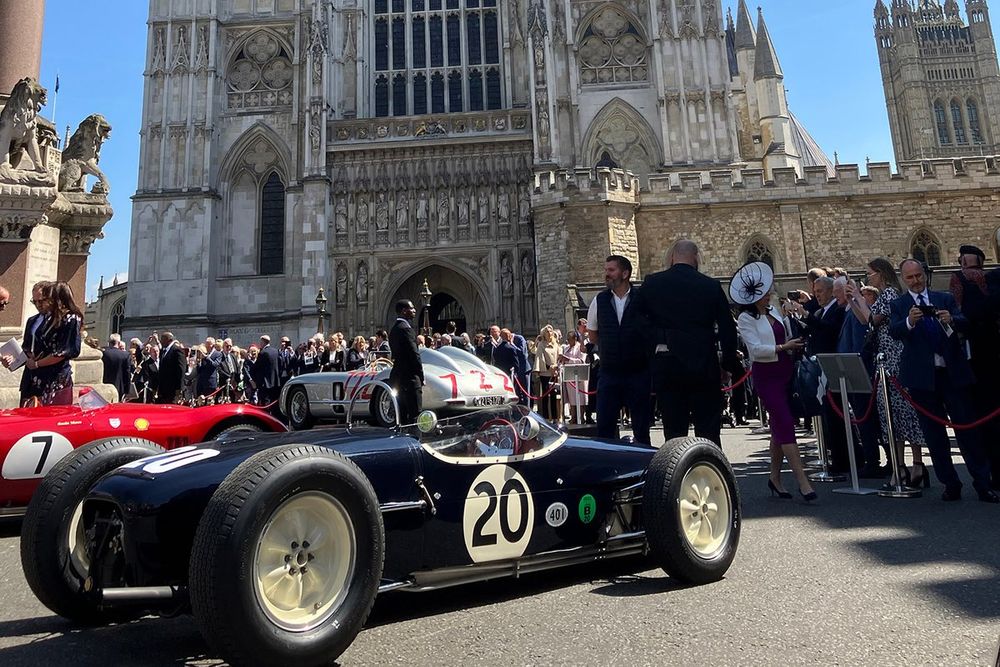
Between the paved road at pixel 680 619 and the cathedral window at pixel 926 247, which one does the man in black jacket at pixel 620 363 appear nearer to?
the paved road at pixel 680 619

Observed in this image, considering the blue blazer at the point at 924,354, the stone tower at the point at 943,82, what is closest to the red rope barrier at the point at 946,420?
the blue blazer at the point at 924,354

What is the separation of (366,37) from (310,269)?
32.3ft

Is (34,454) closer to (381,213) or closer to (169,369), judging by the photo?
(169,369)

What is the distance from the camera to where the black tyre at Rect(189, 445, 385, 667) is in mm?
1980

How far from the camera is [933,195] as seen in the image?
19.6m

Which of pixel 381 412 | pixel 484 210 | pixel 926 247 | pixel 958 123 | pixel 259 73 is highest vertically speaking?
pixel 958 123

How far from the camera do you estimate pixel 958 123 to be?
6544 cm

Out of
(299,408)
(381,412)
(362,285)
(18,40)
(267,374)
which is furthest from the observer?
(362,285)

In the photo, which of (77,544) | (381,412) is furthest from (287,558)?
(381,412)

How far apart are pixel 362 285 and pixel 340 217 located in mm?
2652

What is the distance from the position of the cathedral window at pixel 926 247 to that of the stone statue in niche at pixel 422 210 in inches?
602

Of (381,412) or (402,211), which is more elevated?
(402,211)

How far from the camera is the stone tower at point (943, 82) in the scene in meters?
64.3

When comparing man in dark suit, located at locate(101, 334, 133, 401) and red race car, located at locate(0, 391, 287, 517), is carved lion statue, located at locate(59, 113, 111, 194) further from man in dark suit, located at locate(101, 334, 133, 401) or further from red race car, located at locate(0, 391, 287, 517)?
red race car, located at locate(0, 391, 287, 517)
